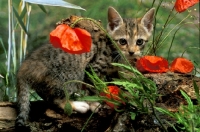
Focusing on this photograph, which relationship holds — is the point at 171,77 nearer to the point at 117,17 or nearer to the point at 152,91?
the point at 152,91

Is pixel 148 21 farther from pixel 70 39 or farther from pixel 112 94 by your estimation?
pixel 70 39

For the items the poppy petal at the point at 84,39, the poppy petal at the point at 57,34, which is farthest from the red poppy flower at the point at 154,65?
the poppy petal at the point at 57,34

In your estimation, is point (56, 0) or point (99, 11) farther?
point (99, 11)

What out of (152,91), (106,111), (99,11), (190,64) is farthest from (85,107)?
(99,11)

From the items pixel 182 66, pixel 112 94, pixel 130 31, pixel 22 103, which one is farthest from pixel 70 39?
pixel 130 31

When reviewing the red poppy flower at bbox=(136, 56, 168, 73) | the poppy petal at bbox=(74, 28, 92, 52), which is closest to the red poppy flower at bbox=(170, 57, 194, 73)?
the red poppy flower at bbox=(136, 56, 168, 73)

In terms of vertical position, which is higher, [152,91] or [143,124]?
[152,91]

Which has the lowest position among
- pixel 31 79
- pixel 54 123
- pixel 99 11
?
pixel 54 123

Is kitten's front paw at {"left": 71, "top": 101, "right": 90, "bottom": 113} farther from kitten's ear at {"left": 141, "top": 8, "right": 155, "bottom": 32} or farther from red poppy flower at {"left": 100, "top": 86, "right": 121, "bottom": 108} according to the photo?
kitten's ear at {"left": 141, "top": 8, "right": 155, "bottom": 32}
